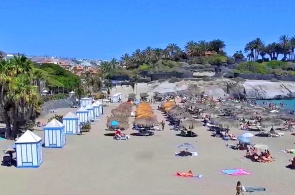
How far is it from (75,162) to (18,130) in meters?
9.57

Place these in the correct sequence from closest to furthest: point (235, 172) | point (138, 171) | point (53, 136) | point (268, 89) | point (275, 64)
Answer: point (235, 172) < point (138, 171) < point (53, 136) < point (268, 89) < point (275, 64)

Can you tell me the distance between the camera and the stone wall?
4771 cm

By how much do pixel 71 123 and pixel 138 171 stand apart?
13275mm

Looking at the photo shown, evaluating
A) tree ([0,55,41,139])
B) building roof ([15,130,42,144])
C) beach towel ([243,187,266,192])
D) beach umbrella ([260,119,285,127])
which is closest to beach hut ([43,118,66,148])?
tree ([0,55,41,139])

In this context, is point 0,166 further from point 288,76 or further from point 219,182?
point 288,76

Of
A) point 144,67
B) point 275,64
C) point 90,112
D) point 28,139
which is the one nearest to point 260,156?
point 28,139

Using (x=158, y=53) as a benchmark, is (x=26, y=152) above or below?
below

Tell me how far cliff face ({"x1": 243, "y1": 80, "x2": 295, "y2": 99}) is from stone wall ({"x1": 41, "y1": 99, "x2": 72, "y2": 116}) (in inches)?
1798

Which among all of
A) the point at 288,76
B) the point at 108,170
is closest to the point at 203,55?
the point at 288,76

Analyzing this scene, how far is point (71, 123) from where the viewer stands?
32062 millimetres

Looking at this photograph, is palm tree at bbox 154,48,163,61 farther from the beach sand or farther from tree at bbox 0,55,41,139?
the beach sand

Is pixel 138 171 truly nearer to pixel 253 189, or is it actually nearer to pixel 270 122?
pixel 253 189

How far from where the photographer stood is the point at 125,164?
70.8 feet

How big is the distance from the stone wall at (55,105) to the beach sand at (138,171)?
19934 mm
